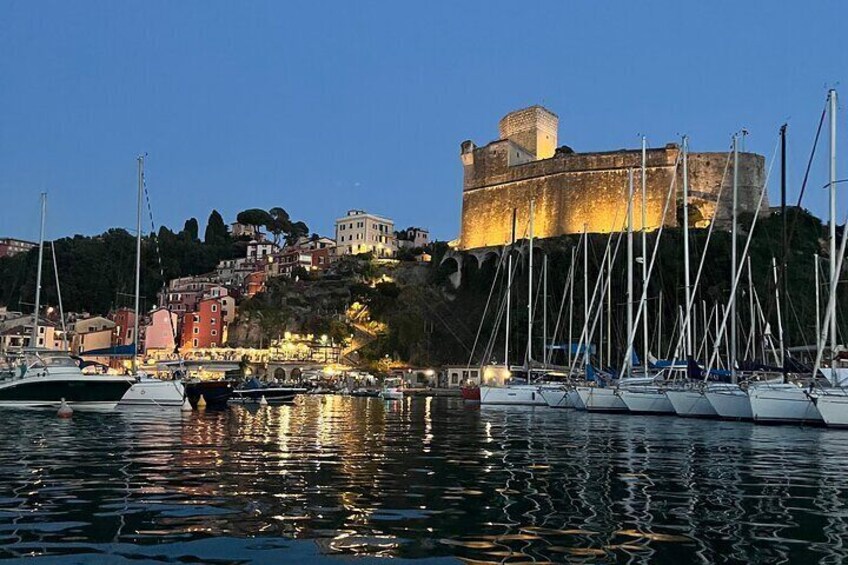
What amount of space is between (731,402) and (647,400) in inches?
181

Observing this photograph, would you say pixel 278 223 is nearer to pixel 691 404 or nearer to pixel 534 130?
pixel 534 130

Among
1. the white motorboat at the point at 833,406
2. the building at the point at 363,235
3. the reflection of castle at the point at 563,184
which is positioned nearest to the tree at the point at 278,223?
the building at the point at 363,235

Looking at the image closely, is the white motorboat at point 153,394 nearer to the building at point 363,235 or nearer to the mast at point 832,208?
the mast at point 832,208

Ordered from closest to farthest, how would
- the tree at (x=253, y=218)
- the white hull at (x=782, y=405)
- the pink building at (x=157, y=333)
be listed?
1. the white hull at (x=782, y=405)
2. the pink building at (x=157, y=333)
3. the tree at (x=253, y=218)

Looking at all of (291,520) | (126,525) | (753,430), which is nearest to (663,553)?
(291,520)

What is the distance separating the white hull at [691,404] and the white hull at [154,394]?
21.1 m

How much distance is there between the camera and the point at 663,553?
721 cm

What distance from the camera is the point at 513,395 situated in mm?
42000

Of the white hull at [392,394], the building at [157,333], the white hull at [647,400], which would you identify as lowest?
the white hull at [392,394]

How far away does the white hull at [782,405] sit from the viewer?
26.1m

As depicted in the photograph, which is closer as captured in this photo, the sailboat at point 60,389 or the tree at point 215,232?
the sailboat at point 60,389

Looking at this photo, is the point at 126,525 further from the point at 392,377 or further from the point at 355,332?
the point at 355,332

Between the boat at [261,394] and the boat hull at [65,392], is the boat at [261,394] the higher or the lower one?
the lower one

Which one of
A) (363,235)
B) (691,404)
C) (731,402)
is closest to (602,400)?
(691,404)
